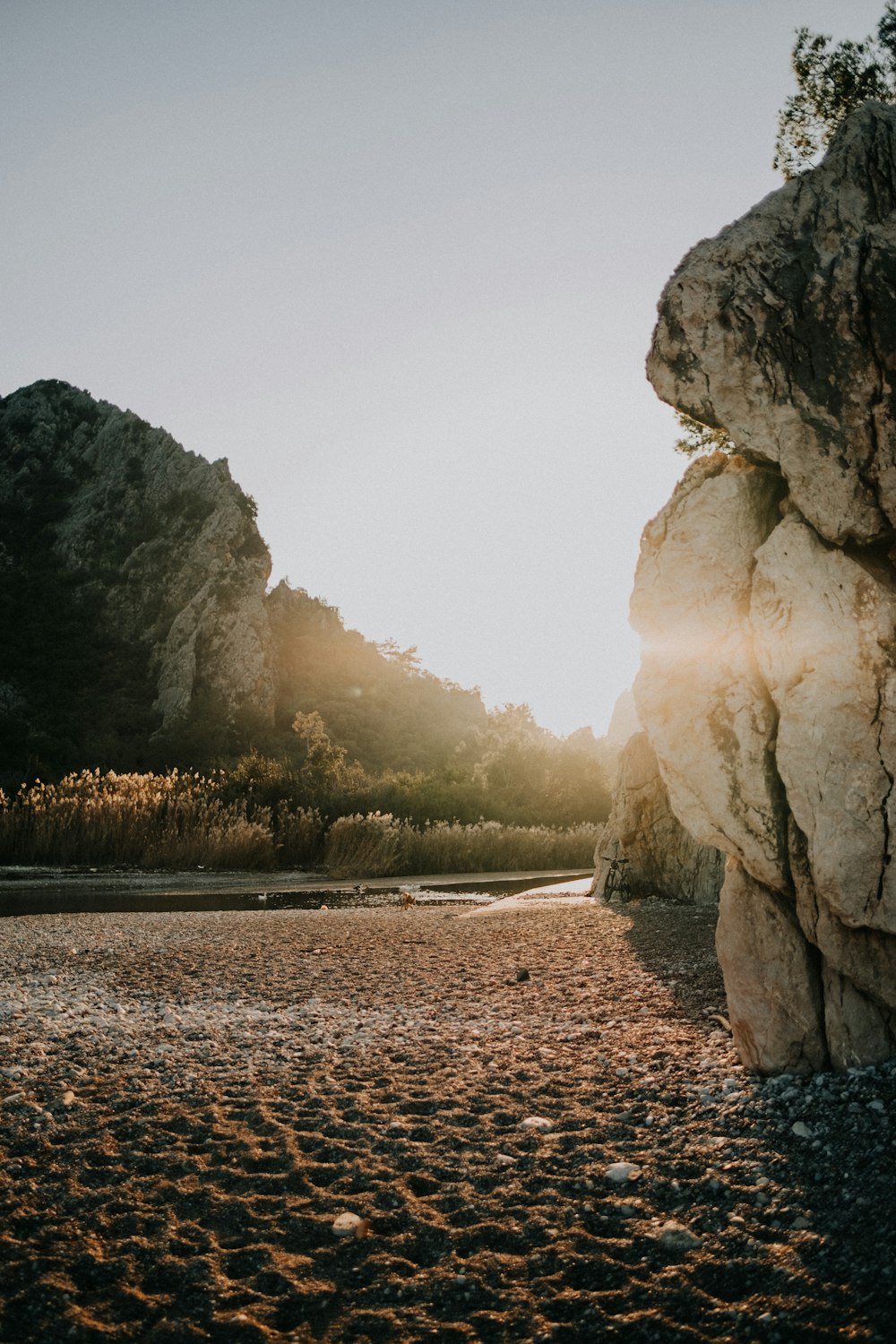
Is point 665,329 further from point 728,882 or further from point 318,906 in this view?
point 318,906

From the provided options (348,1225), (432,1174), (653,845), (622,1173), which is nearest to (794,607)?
(622,1173)

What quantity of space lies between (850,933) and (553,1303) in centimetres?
188

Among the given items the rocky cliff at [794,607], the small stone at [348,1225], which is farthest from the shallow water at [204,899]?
the small stone at [348,1225]

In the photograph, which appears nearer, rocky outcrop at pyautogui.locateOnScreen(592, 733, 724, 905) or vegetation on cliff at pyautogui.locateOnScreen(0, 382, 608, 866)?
rocky outcrop at pyautogui.locateOnScreen(592, 733, 724, 905)

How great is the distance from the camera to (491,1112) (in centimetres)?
317

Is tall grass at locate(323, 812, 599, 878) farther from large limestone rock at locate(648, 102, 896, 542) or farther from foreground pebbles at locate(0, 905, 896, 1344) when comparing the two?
large limestone rock at locate(648, 102, 896, 542)

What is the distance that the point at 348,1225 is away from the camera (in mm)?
2436

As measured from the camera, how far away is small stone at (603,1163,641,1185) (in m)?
2.67

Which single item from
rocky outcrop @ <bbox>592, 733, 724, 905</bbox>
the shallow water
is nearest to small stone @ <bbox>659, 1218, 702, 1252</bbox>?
rocky outcrop @ <bbox>592, 733, 724, 905</bbox>

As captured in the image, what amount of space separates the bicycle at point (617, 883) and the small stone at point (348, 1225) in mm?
7203

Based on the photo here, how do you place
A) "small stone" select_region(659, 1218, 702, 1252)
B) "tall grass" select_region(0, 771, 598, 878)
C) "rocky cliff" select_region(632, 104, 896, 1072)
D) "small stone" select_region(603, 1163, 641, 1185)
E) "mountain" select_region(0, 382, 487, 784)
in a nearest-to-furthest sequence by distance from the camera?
"small stone" select_region(659, 1218, 702, 1252) → "small stone" select_region(603, 1163, 641, 1185) → "rocky cliff" select_region(632, 104, 896, 1072) → "tall grass" select_region(0, 771, 598, 878) → "mountain" select_region(0, 382, 487, 784)

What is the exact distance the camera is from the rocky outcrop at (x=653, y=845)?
8906 millimetres

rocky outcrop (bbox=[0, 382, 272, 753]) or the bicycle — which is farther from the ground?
rocky outcrop (bbox=[0, 382, 272, 753])

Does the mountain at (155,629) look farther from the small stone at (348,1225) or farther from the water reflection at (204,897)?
the small stone at (348,1225)
